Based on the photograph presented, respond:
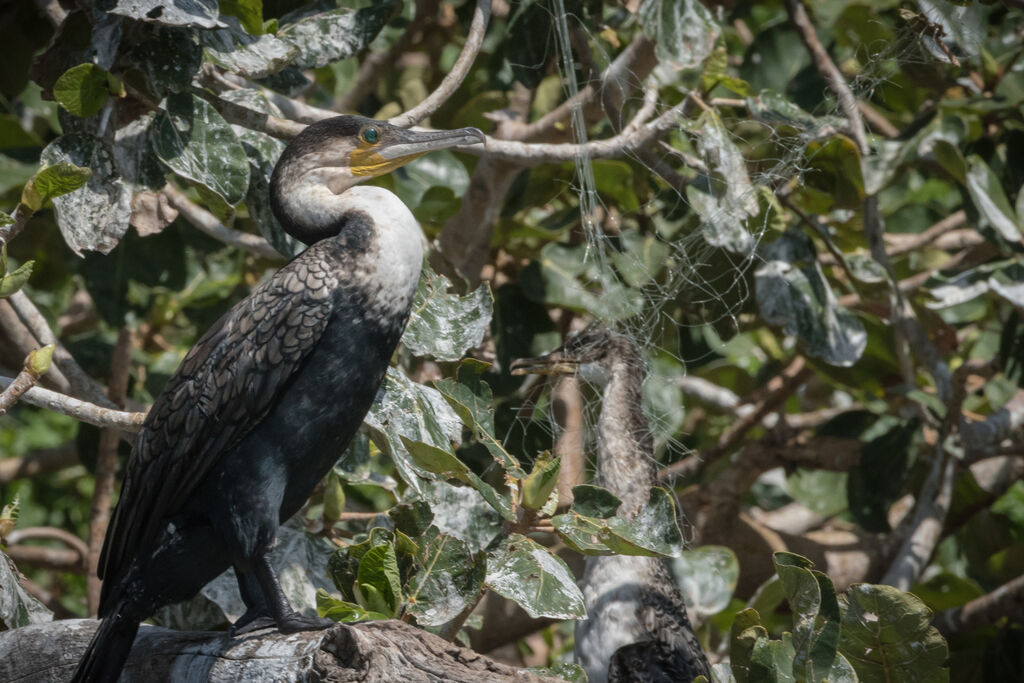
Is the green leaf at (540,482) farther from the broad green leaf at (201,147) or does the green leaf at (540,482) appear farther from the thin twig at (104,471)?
the thin twig at (104,471)

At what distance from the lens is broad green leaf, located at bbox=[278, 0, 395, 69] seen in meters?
2.70

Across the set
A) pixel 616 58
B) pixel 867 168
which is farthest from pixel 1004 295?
pixel 616 58

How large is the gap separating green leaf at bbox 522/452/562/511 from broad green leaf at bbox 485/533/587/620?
10 centimetres

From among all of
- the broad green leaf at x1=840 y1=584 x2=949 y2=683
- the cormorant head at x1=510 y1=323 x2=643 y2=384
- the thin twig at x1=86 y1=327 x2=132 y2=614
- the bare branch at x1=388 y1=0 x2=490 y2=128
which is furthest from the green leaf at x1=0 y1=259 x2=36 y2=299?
the broad green leaf at x1=840 y1=584 x2=949 y2=683

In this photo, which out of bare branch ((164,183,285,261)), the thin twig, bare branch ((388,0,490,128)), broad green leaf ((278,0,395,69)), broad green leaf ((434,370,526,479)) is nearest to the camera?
broad green leaf ((434,370,526,479))

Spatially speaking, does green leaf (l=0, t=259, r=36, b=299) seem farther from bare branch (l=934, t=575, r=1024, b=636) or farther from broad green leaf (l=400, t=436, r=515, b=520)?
bare branch (l=934, t=575, r=1024, b=636)

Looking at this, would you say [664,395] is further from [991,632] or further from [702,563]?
[991,632]

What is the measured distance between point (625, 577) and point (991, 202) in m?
1.47

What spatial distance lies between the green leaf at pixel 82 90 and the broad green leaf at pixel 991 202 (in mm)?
2243

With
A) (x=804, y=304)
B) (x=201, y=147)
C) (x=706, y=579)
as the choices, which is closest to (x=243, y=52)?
(x=201, y=147)

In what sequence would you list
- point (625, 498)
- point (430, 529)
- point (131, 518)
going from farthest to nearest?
point (625, 498) → point (430, 529) → point (131, 518)

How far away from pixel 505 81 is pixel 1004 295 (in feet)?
5.81

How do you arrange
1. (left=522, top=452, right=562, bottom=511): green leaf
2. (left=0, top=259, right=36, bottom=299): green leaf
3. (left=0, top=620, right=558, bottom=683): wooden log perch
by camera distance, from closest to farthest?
(left=0, top=620, right=558, bottom=683): wooden log perch < (left=0, top=259, right=36, bottom=299): green leaf < (left=522, top=452, right=562, bottom=511): green leaf

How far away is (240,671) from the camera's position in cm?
190
